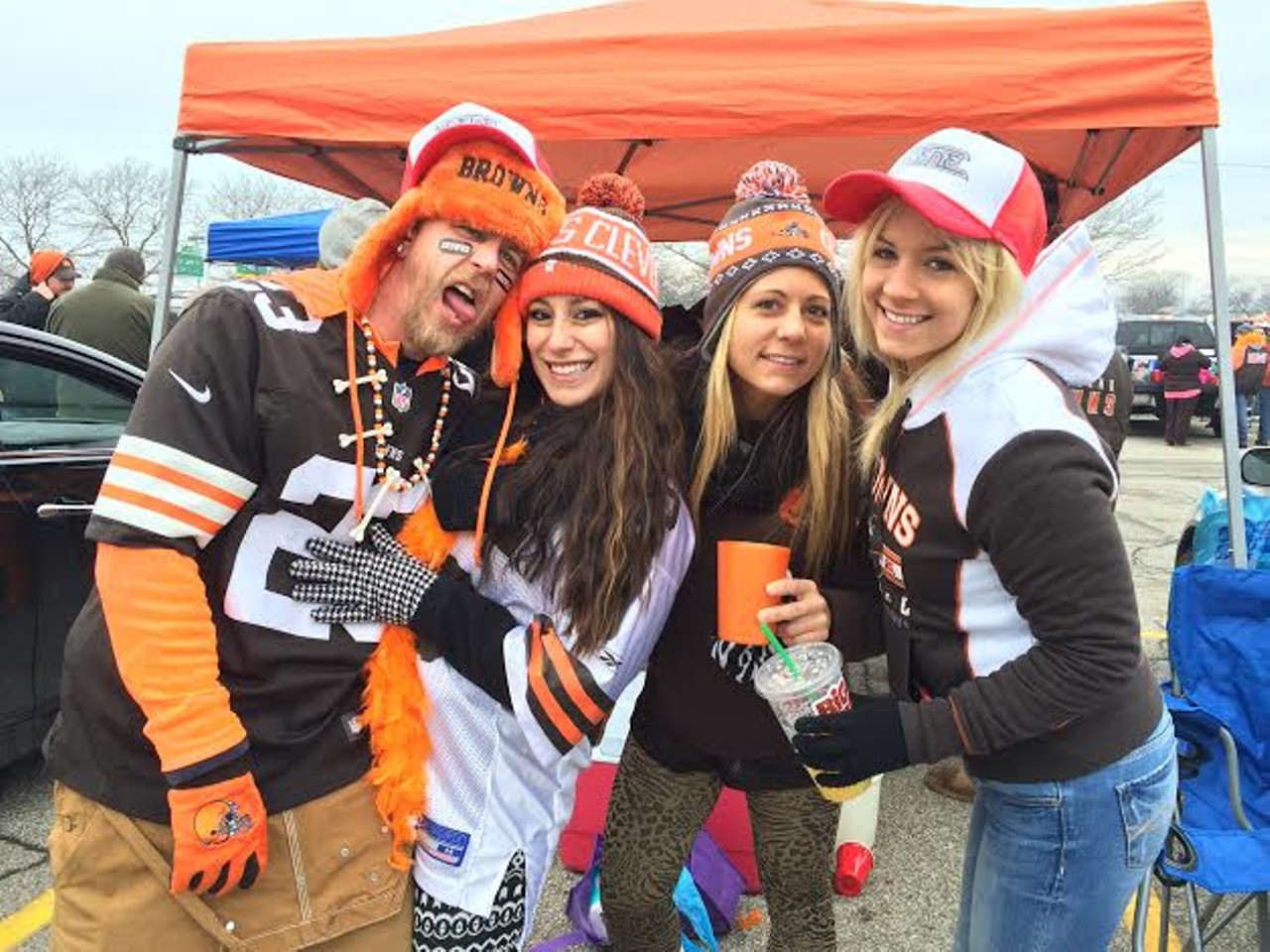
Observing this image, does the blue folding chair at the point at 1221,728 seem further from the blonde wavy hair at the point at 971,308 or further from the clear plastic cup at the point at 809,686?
A: the blonde wavy hair at the point at 971,308

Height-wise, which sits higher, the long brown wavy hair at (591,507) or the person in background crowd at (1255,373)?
the person in background crowd at (1255,373)

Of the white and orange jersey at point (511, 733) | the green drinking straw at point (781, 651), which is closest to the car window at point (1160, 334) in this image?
the green drinking straw at point (781, 651)

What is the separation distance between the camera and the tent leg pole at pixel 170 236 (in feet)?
12.2

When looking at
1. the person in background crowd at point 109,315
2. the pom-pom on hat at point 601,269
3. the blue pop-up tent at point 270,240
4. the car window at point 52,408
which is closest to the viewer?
the pom-pom on hat at point 601,269

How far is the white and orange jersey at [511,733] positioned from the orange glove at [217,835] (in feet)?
0.93

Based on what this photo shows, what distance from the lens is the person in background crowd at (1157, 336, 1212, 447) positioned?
13.9 metres

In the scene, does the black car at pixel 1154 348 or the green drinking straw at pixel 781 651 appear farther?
the black car at pixel 1154 348

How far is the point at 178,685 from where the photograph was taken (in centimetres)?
130

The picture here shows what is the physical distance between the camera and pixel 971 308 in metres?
1.45

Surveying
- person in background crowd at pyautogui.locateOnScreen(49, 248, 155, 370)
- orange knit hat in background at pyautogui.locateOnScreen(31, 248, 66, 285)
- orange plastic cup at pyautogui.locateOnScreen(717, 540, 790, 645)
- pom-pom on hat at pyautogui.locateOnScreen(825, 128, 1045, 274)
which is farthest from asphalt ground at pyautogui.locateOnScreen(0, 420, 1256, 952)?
orange knit hat in background at pyautogui.locateOnScreen(31, 248, 66, 285)

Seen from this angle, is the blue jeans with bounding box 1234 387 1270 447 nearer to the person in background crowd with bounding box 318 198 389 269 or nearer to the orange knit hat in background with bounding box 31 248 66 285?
the person in background crowd with bounding box 318 198 389 269

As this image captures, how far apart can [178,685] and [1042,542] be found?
127 cm

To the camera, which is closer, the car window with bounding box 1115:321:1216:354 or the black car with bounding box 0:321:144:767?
the black car with bounding box 0:321:144:767

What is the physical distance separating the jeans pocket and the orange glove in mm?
1374
